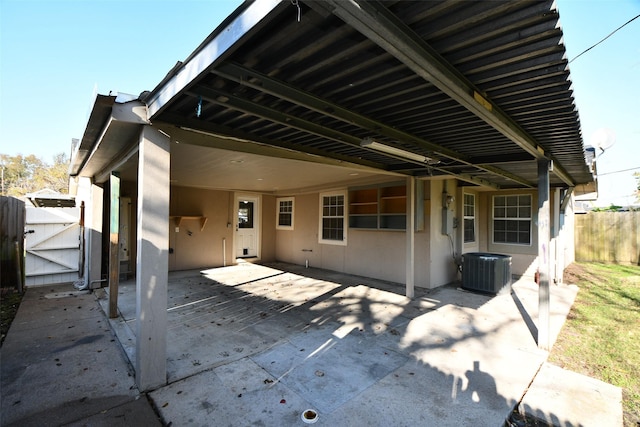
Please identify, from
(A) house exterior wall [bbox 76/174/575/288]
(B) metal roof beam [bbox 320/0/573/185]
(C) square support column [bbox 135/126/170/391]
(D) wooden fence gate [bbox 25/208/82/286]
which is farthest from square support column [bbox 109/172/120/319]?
(B) metal roof beam [bbox 320/0/573/185]

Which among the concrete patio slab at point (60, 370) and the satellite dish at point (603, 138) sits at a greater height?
the satellite dish at point (603, 138)

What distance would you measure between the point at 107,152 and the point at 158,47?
227 cm

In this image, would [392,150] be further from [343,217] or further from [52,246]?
[52,246]

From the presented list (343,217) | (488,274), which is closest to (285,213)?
(343,217)

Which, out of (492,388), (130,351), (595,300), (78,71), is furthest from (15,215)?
(595,300)

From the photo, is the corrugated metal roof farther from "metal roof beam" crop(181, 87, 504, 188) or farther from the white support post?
the white support post

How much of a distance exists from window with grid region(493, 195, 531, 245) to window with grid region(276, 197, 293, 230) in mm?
6292

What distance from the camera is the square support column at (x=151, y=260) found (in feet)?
8.42

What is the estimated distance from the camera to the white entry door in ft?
31.8

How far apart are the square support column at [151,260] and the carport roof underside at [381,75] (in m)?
0.35

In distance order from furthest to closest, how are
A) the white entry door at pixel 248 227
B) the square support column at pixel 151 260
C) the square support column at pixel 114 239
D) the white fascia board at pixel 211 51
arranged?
the white entry door at pixel 248 227, the square support column at pixel 114 239, the square support column at pixel 151 260, the white fascia board at pixel 211 51

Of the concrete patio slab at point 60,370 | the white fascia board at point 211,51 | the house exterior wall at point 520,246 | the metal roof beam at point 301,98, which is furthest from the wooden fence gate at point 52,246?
the house exterior wall at point 520,246

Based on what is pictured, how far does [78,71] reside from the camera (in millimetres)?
5648

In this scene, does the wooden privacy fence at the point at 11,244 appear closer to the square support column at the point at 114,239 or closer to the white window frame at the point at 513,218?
the square support column at the point at 114,239
